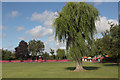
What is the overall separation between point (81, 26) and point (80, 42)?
7.12ft

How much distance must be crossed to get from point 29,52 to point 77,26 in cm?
7490

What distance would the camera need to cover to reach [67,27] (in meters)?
19.9

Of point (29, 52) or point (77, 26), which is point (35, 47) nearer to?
point (29, 52)

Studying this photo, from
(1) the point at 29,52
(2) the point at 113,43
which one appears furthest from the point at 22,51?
(2) the point at 113,43

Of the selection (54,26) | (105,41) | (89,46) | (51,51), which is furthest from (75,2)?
(51,51)

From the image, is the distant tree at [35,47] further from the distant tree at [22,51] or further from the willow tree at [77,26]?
the willow tree at [77,26]

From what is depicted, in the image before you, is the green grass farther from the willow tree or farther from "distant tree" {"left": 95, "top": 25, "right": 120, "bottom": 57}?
"distant tree" {"left": 95, "top": 25, "right": 120, "bottom": 57}

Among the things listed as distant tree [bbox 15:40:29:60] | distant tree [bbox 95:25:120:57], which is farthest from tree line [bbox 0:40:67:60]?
distant tree [bbox 95:25:120:57]

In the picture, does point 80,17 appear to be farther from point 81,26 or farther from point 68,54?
point 68,54

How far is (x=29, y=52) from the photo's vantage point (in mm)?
91625

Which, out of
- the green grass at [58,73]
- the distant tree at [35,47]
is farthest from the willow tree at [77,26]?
the distant tree at [35,47]

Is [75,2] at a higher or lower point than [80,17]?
higher

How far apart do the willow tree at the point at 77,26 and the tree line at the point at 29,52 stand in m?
59.3

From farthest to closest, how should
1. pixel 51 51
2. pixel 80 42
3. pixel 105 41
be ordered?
1. pixel 51 51
2. pixel 105 41
3. pixel 80 42
